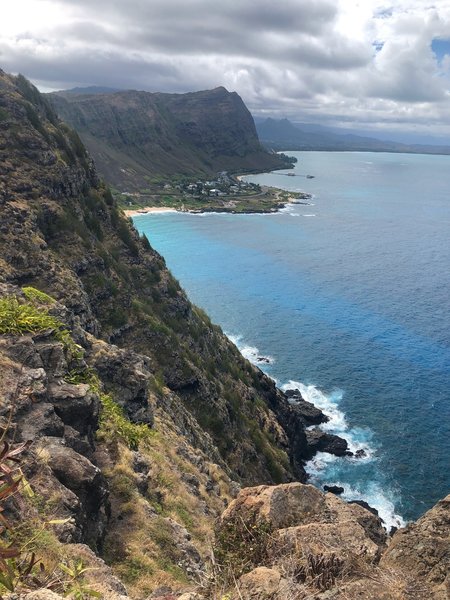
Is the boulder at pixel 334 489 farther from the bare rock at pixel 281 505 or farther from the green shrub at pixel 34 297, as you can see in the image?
the bare rock at pixel 281 505

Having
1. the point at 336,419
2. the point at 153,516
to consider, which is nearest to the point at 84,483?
the point at 153,516

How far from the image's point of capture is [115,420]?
84.5 feet

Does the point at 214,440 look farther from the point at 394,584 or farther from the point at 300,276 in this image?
the point at 300,276

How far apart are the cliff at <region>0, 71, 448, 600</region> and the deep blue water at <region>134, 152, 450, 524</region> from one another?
371 inches

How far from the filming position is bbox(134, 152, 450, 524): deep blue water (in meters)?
63.8

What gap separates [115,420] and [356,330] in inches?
3198

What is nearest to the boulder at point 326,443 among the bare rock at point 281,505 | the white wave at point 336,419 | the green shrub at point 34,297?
the white wave at point 336,419

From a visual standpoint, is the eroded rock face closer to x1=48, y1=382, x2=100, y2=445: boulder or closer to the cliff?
the cliff

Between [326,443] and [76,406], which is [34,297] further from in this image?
[326,443]

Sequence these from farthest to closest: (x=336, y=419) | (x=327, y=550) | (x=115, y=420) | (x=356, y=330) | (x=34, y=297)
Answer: (x=356, y=330), (x=336, y=419), (x=34, y=297), (x=115, y=420), (x=327, y=550)

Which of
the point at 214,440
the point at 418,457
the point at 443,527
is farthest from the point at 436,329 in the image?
the point at 443,527

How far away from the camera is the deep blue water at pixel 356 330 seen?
63.8 meters

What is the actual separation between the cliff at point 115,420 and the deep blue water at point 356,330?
9433 mm

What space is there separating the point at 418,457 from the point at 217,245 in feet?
397
